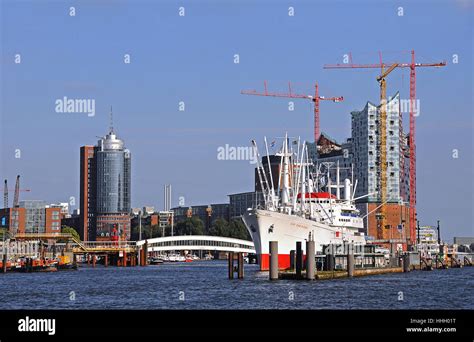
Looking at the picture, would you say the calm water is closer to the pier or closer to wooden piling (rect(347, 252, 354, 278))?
the pier

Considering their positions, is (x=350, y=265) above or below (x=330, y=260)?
below

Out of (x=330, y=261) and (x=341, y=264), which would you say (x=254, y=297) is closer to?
(x=330, y=261)

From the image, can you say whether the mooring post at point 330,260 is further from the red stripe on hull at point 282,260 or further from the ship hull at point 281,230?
the red stripe on hull at point 282,260

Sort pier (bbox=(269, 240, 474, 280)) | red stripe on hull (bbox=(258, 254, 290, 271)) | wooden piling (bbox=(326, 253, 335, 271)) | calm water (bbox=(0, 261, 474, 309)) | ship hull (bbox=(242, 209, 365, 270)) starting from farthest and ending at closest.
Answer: ship hull (bbox=(242, 209, 365, 270))
red stripe on hull (bbox=(258, 254, 290, 271))
wooden piling (bbox=(326, 253, 335, 271))
pier (bbox=(269, 240, 474, 280))
calm water (bbox=(0, 261, 474, 309))

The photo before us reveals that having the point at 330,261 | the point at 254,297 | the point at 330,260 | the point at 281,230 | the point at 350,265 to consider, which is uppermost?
the point at 281,230

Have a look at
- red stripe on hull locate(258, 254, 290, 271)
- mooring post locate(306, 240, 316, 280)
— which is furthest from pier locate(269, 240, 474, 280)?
red stripe on hull locate(258, 254, 290, 271)

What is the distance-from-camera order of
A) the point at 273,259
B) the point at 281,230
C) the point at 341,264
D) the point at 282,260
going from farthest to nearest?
the point at 281,230, the point at 282,260, the point at 341,264, the point at 273,259

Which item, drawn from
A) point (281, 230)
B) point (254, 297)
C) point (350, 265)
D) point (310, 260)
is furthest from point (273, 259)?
point (281, 230)
